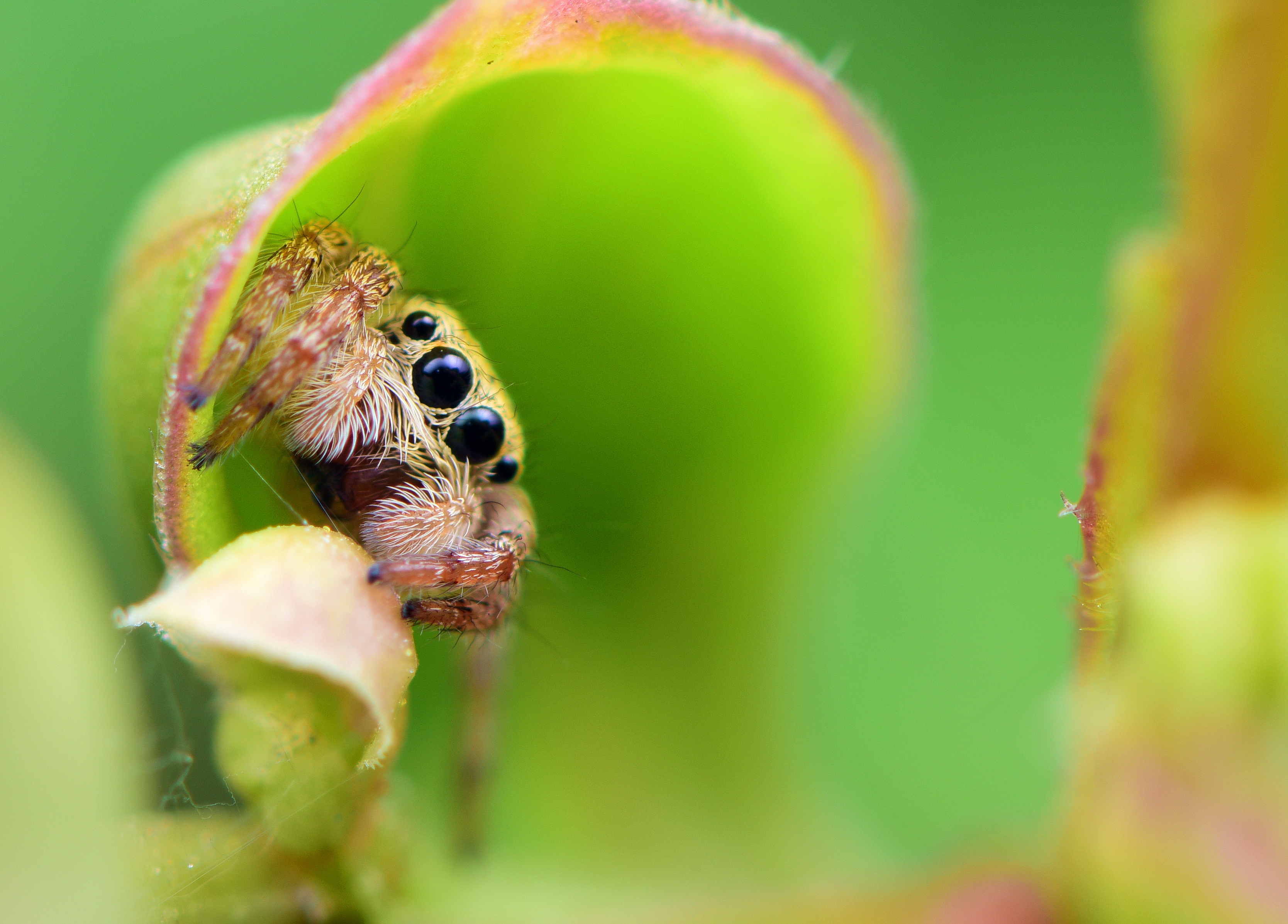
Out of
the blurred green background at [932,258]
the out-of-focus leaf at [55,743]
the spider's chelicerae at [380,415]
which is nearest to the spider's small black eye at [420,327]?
the spider's chelicerae at [380,415]

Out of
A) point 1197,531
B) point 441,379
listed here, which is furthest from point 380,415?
point 1197,531

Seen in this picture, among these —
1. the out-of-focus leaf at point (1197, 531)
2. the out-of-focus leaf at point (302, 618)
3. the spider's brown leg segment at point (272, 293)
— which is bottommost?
the out-of-focus leaf at point (302, 618)

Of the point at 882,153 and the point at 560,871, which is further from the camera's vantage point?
the point at 560,871

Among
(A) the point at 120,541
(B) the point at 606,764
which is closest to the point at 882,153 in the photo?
(B) the point at 606,764

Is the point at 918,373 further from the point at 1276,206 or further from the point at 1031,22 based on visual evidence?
the point at 1031,22

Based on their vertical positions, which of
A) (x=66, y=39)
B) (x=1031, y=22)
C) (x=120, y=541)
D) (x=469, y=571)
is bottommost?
(x=120, y=541)

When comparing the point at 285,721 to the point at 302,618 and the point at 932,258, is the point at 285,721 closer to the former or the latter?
the point at 302,618

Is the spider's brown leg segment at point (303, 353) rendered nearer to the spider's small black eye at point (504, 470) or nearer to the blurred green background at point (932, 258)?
the spider's small black eye at point (504, 470)

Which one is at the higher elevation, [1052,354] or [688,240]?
[1052,354]
